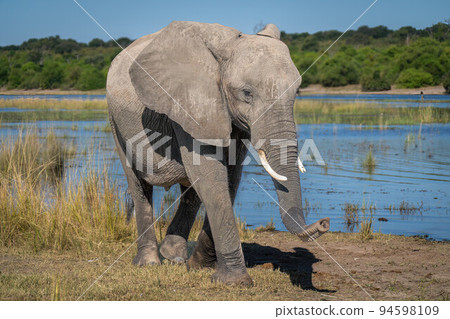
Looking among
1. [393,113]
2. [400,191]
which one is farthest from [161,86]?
[393,113]

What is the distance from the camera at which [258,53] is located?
5266mm

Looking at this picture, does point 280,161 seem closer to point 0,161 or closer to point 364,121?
point 0,161

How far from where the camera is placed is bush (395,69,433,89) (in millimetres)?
48750

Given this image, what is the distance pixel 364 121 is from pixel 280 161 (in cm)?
2195

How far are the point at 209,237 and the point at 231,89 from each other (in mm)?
1874

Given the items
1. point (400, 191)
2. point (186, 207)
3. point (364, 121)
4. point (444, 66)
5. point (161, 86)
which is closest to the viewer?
point (161, 86)

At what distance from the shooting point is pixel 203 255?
6.68 m

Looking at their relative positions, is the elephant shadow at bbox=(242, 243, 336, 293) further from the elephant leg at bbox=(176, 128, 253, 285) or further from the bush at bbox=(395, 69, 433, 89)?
the bush at bbox=(395, 69, 433, 89)

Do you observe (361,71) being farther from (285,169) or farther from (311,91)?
(285,169)

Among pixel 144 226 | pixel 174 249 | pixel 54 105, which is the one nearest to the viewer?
pixel 144 226

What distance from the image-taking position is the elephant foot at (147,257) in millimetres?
6875

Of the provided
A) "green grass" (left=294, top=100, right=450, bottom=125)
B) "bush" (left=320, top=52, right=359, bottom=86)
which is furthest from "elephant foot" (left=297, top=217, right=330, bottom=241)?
"bush" (left=320, top=52, right=359, bottom=86)

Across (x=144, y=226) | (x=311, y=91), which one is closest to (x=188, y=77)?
(x=144, y=226)

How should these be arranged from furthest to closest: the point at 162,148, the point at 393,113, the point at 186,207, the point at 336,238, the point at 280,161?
the point at 393,113 < the point at 336,238 < the point at 186,207 < the point at 162,148 < the point at 280,161
